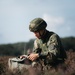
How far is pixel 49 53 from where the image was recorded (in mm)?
12898

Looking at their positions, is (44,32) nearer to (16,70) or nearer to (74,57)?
(16,70)

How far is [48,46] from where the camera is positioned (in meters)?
13.3

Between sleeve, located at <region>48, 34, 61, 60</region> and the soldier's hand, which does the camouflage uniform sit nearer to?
sleeve, located at <region>48, 34, 61, 60</region>

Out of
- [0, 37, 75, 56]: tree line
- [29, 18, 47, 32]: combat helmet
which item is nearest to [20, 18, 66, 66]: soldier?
[29, 18, 47, 32]: combat helmet

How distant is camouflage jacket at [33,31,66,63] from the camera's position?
1293 cm

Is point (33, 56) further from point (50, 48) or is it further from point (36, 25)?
point (36, 25)

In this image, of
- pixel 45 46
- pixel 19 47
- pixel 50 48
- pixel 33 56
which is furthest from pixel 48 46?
pixel 19 47

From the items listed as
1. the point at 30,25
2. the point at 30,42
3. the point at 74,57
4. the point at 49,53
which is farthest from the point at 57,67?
the point at 30,42

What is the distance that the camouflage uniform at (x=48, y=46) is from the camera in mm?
12938

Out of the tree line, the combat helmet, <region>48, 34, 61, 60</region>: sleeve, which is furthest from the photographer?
the tree line

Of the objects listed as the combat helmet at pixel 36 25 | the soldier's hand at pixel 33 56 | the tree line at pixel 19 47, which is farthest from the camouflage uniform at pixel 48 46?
the tree line at pixel 19 47

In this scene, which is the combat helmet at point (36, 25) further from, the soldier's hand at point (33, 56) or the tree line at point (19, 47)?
the tree line at point (19, 47)

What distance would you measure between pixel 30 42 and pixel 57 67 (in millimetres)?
28513

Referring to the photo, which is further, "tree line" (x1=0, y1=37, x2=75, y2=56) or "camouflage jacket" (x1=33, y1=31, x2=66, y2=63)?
"tree line" (x1=0, y1=37, x2=75, y2=56)
